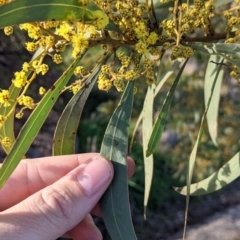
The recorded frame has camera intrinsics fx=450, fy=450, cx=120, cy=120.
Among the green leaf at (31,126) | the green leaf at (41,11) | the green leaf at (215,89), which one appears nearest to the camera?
the green leaf at (41,11)

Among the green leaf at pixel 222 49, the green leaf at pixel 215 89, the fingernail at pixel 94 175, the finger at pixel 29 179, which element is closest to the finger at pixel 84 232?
the finger at pixel 29 179

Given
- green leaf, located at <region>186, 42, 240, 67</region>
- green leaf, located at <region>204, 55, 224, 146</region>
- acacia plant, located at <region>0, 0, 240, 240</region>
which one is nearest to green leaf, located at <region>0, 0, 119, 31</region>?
acacia plant, located at <region>0, 0, 240, 240</region>

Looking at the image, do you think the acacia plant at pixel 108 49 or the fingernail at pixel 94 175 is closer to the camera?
the acacia plant at pixel 108 49

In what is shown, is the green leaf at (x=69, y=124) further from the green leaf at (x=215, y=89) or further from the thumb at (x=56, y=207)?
the green leaf at (x=215, y=89)

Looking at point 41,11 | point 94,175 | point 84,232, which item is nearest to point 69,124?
point 94,175

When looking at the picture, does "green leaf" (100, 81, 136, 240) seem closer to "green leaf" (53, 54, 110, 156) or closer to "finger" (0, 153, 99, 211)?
"green leaf" (53, 54, 110, 156)

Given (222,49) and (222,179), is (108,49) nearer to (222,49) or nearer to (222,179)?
(222,49)

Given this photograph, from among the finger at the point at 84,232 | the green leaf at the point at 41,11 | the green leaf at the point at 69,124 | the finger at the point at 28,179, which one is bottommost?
the finger at the point at 84,232
